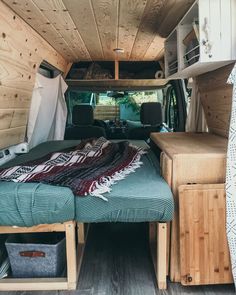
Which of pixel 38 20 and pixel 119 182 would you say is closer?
pixel 119 182

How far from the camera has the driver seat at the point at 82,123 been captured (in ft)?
13.7

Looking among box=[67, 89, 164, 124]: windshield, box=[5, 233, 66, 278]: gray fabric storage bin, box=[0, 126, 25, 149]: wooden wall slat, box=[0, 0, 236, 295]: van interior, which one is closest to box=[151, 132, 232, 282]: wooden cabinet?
box=[0, 0, 236, 295]: van interior

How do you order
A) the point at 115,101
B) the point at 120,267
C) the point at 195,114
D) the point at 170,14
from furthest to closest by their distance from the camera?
the point at 115,101, the point at 195,114, the point at 170,14, the point at 120,267

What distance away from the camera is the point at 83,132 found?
420 cm

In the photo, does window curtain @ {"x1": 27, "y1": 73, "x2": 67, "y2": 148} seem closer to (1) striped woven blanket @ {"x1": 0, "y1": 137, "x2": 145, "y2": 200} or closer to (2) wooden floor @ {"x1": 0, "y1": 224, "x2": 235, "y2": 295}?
(1) striped woven blanket @ {"x1": 0, "y1": 137, "x2": 145, "y2": 200}

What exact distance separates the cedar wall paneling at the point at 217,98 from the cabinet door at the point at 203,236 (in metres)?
0.80

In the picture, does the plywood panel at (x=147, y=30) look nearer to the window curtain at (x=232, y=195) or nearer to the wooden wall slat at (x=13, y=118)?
the window curtain at (x=232, y=195)

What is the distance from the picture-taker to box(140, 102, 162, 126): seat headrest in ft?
13.7

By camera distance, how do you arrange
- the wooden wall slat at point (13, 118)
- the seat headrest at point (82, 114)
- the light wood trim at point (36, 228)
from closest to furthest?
the light wood trim at point (36, 228), the wooden wall slat at point (13, 118), the seat headrest at point (82, 114)

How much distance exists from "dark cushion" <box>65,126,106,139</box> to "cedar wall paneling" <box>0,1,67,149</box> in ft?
4.45

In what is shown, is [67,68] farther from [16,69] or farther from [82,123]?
[16,69]

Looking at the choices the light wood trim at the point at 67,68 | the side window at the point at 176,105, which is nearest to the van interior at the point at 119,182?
the side window at the point at 176,105

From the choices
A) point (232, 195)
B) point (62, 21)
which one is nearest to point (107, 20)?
point (62, 21)

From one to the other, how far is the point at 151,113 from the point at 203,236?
2.62 meters
